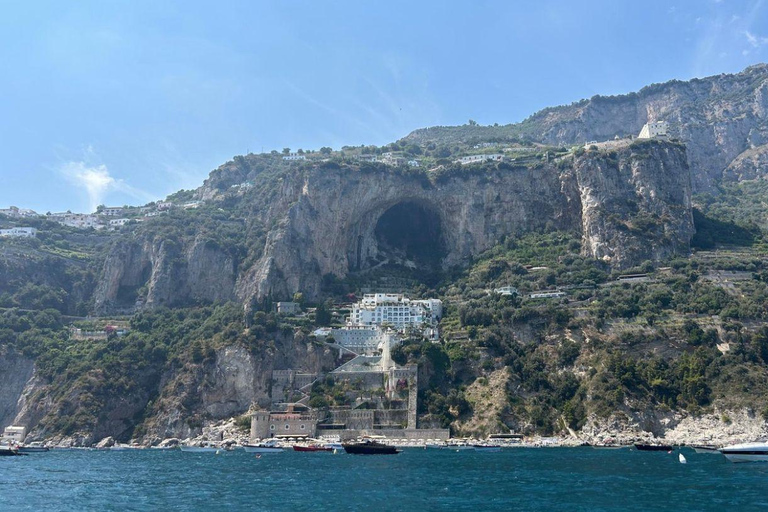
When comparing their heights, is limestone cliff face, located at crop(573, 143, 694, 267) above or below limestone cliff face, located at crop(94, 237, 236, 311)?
above

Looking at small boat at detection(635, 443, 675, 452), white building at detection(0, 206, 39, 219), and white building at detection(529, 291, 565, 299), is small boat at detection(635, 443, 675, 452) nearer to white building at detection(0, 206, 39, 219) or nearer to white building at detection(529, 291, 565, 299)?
white building at detection(529, 291, 565, 299)

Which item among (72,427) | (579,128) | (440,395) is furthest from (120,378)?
(579,128)

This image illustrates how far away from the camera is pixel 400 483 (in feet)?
149

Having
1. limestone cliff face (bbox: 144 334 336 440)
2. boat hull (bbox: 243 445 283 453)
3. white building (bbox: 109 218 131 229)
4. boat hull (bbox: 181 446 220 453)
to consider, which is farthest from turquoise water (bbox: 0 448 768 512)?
white building (bbox: 109 218 131 229)

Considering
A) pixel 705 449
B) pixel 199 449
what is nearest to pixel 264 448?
pixel 199 449

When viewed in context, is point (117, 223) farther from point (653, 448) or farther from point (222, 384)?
point (653, 448)

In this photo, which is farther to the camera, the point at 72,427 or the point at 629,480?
the point at 72,427

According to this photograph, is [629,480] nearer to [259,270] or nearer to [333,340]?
[333,340]

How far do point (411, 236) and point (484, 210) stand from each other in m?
13.7

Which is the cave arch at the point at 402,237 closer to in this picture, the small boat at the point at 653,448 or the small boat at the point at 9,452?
the small boat at the point at 9,452

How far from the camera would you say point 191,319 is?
10100 cm

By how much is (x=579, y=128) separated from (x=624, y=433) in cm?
11097

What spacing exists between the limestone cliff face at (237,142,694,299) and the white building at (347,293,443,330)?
369 inches

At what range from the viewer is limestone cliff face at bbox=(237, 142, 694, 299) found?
101125 mm
